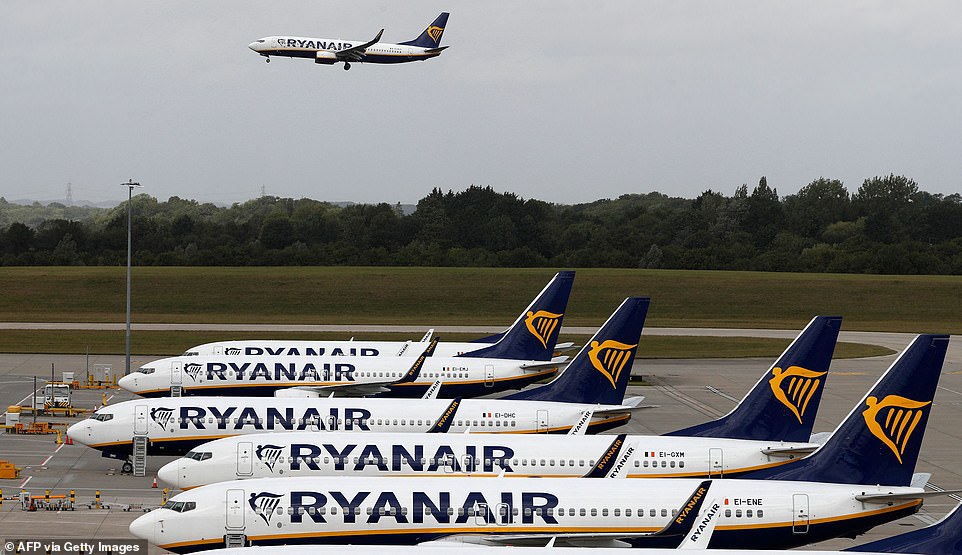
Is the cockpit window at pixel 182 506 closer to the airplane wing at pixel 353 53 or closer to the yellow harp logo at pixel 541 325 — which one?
the yellow harp logo at pixel 541 325

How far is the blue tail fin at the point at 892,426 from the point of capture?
98.2 feet

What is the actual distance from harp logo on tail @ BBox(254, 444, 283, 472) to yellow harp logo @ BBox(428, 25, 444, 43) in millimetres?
80993

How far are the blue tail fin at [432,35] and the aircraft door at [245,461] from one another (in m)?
80.9

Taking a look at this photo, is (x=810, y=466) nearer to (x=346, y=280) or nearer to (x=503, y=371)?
(x=503, y=371)

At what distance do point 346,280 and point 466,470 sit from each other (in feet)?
385

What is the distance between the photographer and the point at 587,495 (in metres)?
28.0

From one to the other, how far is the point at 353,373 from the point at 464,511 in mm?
32190

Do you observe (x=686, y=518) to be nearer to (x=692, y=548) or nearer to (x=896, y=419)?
(x=692, y=548)

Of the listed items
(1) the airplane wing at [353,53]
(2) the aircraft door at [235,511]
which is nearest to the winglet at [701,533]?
(2) the aircraft door at [235,511]

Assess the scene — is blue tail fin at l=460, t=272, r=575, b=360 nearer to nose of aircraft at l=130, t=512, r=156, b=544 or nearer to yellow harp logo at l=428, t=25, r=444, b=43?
nose of aircraft at l=130, t=512, r=156, b=544

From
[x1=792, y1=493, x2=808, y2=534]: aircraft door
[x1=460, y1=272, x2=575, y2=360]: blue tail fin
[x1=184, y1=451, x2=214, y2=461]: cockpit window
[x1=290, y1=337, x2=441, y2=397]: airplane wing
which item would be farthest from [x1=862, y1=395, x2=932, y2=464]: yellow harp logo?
[x1=460, y1=272, x2=575, y2=360]: blue tail fin

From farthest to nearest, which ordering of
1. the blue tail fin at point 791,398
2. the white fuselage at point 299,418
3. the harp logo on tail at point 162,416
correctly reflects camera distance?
the harp logo on tail at point 162,416, the white fuselage at point 299,418, the blue tail fin at point 791,398

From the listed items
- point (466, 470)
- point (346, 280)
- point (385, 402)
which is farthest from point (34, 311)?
point (466, 470)

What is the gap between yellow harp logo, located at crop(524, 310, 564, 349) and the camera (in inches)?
2484
